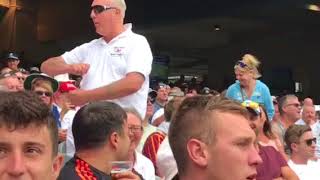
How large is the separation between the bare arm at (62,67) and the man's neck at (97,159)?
68cm

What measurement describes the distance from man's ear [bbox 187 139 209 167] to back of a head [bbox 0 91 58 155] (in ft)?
1.91

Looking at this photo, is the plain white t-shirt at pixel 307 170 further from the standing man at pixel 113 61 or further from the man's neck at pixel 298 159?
the standing man at pixel 113 61

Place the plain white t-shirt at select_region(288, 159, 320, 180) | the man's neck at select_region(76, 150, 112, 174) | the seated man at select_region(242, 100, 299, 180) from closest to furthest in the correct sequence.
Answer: the man's neck at select_region(76, 150, 112, 174)
the seated man at select_region(242, 100, 299, 180)
the plain white t-shirt at select_region(288, 159, 320, 180)

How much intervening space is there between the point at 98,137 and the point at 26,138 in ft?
5.28

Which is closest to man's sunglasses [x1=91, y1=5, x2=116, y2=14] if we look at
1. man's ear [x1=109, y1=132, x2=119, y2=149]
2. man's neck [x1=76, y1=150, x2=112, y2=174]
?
man's ear [x1=109, y1=132, x2=119, y2=149]

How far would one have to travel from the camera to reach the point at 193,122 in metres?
2.53

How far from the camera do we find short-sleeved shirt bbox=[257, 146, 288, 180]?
4.64 meters

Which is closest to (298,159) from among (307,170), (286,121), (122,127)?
(307,170)

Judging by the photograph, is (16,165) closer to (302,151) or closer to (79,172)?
(79,172)

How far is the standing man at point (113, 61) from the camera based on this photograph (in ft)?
13.6

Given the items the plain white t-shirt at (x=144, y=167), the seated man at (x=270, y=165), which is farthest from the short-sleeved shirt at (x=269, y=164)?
the plain white t-shirt at (x=144, y=167)

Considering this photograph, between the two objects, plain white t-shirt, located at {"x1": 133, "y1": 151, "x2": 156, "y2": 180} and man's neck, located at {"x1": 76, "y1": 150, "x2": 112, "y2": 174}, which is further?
plain white t-shirt, located at {"x1": 133, "y1": 151, "x2": 156, "y2": 180}

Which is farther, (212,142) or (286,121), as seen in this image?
(286,121)

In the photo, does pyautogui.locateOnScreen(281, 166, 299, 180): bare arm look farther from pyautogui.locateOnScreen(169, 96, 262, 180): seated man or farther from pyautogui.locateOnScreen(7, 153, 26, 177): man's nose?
pyautogui.locateOnScreen(7, 153, 26, 177): man's nose
